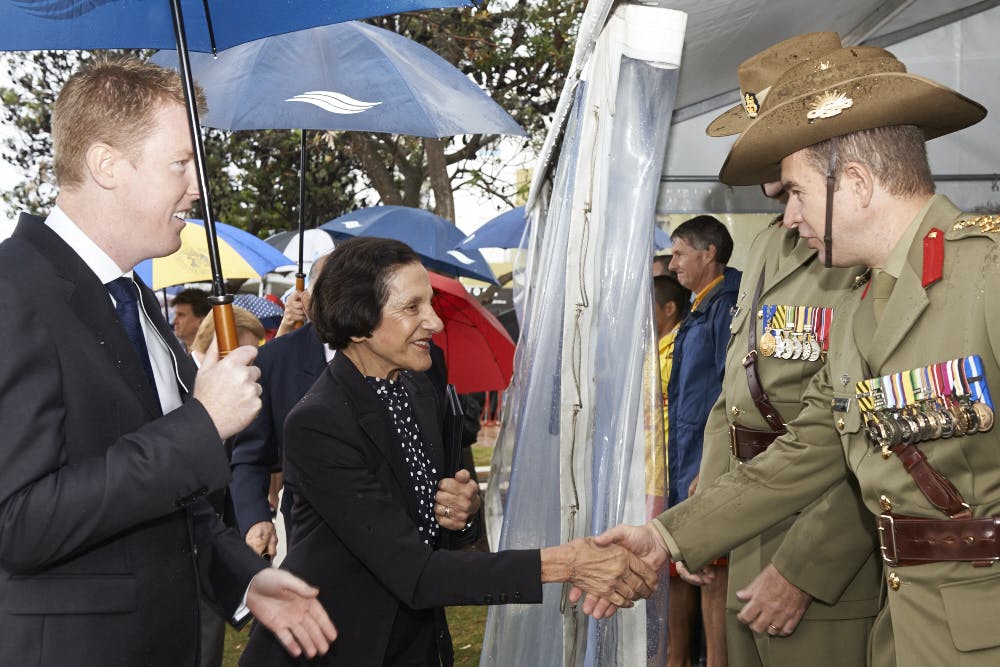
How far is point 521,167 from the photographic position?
58.3 ft

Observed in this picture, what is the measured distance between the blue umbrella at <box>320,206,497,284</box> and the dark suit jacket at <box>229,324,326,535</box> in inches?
201

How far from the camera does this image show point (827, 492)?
3.27 m

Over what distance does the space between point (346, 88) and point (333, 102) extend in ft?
0.50

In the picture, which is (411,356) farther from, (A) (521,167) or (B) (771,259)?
(A) (521,167)

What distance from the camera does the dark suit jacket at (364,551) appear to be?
9.16 ft

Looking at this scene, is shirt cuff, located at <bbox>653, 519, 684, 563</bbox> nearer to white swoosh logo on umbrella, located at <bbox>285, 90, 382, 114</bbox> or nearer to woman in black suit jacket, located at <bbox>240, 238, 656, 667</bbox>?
woman in black suit jacket, located at <bbox>240, 238, 656, 667</bbox>

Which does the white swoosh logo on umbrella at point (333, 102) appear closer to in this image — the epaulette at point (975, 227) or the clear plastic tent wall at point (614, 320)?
the clear plastic tent wall at point (614, 320)

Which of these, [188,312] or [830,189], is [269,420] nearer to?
[830,189]

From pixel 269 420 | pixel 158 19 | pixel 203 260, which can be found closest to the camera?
pixel 158 19

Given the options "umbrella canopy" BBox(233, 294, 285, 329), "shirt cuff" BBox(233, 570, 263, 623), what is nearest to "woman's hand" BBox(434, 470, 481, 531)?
"shirt cuff" BBox(233, 570, 263, 623)

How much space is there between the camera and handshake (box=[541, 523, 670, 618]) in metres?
2.93

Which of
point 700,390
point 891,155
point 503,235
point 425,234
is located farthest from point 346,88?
point 425,234

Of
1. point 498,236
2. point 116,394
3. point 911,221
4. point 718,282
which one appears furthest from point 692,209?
point 116,394

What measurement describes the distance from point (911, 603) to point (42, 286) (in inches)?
77.0
